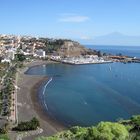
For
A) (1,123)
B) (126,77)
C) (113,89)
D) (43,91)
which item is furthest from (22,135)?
(126,77)

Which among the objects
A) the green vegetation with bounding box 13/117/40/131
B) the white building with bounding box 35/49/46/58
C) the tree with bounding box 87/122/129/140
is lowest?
the green vegetation with bounding box 13/117/40/131

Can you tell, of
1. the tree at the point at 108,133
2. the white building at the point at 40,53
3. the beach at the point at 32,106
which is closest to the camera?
the tree at the point at 108,133

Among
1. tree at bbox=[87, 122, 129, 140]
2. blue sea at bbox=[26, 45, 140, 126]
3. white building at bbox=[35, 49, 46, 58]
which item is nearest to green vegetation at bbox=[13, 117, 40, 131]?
blue sea at bbox=[26, 45, 140, 126]

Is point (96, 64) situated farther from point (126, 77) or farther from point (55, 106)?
point (55, 106)

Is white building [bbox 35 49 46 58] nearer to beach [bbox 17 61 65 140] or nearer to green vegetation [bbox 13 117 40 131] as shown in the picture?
beach [bbox 17 61 65 140]

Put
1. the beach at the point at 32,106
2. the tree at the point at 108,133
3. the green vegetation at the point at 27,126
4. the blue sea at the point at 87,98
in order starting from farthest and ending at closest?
1. the blue sea at the point at 87,98
2. the beach at the point at 32,106
3. the green vegetation at the point at 27,126
4. the tree at the point at 108,133

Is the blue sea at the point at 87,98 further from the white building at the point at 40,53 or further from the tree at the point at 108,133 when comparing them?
the white building at the point at 40,53

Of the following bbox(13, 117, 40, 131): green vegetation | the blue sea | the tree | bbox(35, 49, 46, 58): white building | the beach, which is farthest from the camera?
bbox(35, 49, 46, 58): white building

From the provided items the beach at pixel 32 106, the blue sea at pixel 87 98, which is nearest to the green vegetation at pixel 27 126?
the beach at pixel 32 106

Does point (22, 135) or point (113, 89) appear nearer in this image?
point (22, 135)
